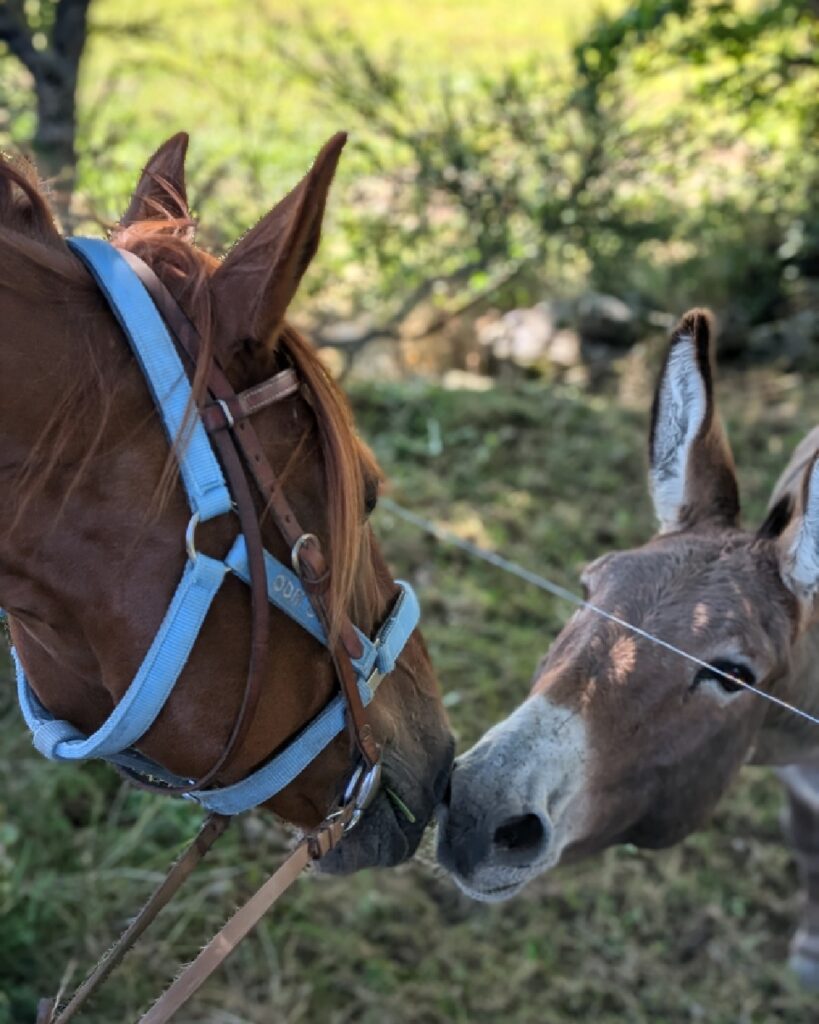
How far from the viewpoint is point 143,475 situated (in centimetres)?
137

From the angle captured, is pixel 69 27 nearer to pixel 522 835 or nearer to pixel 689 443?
pixel 689 443

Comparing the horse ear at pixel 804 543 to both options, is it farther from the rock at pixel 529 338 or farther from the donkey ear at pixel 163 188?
the rock at pixel 529 338

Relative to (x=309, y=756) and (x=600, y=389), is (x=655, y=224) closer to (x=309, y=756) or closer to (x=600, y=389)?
(x=600, y=389)

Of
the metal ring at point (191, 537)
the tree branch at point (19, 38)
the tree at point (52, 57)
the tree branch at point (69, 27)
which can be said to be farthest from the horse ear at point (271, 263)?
the tree branch at point (69, 27)

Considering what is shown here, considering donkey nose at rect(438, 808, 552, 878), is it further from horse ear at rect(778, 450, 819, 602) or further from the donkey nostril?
horse ear at rect(778, 450, 819, 602)

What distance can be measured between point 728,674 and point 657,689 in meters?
0.16

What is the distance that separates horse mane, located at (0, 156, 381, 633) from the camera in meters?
1.33

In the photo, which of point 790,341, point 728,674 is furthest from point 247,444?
point 790,341

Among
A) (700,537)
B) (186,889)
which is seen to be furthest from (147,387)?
(186,889)

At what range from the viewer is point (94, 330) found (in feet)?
4.47

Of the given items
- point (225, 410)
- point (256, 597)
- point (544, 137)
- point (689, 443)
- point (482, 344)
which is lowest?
point (482, 344)

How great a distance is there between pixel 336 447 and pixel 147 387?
27 centimetres

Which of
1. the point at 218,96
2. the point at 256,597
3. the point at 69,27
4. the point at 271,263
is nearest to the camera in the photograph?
the point at 271,263

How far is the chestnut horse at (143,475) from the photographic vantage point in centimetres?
133
